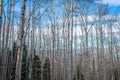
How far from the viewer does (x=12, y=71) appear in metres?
18.5

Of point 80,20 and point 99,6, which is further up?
point 99,6

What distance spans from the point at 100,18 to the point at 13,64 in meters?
10.7

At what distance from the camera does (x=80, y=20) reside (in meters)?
21.5

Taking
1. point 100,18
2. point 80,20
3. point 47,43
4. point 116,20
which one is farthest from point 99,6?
point 47,43

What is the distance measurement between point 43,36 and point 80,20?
9.29 m

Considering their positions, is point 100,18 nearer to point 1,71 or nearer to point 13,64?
point 13,64

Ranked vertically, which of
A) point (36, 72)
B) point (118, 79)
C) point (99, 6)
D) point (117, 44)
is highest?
point (99, 6)

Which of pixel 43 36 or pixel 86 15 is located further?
pixel 43 36

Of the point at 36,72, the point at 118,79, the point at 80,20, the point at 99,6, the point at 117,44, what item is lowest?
the point at 118,79

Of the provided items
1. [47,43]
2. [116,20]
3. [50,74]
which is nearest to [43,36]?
[47,43]

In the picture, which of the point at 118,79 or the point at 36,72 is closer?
the point at 36,72

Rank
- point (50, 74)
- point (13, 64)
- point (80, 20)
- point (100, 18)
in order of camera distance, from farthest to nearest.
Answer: point (50, 74), point (100, 18), point (80, 20), point (13, 64)

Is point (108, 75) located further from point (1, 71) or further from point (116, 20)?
point (1, 71)

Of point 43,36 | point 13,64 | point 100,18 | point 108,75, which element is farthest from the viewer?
point 108,75
